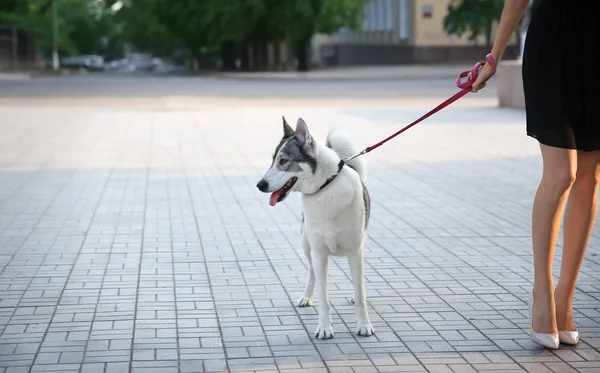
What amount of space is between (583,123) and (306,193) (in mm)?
1398

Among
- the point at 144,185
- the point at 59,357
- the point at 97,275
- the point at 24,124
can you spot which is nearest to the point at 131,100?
the point at 24,124

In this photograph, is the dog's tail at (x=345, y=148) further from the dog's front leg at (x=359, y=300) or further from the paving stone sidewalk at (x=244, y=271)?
the paving stone sidewalk at (x=244, y=271)

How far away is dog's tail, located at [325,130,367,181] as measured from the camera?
5906mm

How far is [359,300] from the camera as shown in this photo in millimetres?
5625

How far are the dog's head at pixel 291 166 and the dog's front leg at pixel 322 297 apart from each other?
39 centimetres

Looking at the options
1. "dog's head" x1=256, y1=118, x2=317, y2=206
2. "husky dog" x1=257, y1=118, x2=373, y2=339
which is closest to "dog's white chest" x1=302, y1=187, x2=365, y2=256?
"husky dog" x1=257, y1=118, x2=373, y2=339

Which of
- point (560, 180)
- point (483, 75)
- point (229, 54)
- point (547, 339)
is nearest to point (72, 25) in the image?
point (229, 54)

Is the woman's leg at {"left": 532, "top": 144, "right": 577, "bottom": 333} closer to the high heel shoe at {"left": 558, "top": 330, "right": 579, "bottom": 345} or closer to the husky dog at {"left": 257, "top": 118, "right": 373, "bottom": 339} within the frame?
the high heel shoe at {"left": 558, "top": 330, "right": 579, "bottom": 345}

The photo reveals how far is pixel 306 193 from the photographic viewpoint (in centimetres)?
557

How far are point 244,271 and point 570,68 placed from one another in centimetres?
292

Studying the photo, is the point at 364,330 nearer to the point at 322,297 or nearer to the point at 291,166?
the point at 322,297

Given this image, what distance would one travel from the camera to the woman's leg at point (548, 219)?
5273 mm

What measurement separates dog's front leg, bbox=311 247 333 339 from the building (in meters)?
58.0

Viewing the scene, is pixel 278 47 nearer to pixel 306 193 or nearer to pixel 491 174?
pixel 491 174
